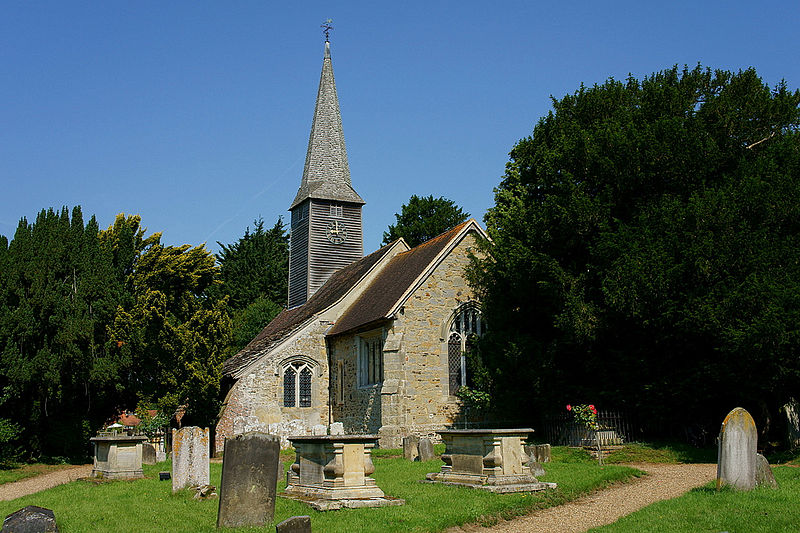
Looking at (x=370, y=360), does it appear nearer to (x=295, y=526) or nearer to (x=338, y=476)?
(x=338, y=476)

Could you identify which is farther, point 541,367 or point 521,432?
point 541,367

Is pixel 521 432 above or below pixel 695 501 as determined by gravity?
above

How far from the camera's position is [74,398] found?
24000 millimetres

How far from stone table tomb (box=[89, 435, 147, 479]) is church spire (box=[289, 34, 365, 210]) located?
1936 cm

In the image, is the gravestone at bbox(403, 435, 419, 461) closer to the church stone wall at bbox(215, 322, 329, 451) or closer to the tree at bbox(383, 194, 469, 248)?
the church stone wall at bbox(215, 322, 329, 451)

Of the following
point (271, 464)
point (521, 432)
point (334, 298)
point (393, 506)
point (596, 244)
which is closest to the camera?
point (271, 464)

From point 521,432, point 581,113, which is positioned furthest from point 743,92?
point 521,432

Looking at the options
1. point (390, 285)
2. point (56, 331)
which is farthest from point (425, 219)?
point (56, 331)

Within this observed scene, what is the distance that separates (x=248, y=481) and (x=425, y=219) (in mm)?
35211

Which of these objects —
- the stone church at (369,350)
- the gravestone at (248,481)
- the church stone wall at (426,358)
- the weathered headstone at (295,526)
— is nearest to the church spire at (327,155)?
the stone church at (369,350)

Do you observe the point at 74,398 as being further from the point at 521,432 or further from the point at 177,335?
the point at 521,432

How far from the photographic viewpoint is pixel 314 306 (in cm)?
3228

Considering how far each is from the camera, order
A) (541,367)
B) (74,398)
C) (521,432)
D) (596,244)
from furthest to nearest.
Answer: (74,398), (541,367), (596,244), (521,432)

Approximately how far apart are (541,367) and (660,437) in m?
4.01
